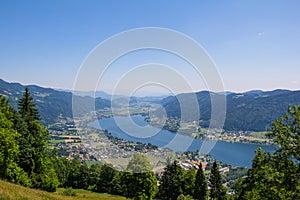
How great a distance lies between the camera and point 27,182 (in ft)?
73.0

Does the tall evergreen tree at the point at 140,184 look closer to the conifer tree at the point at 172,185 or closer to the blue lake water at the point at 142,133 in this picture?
the blue lake water at the point at 142,133

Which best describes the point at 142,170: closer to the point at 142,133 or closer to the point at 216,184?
the point at 142,133

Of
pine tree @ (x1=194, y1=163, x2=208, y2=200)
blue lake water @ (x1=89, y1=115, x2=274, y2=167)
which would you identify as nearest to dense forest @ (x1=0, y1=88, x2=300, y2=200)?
pine tree @ (x1=194, y1=163, x2=208, y2=200)

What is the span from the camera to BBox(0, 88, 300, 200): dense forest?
12.3 m

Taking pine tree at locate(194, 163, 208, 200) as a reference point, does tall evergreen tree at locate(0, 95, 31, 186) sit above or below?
above

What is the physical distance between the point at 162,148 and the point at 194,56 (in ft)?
16.7

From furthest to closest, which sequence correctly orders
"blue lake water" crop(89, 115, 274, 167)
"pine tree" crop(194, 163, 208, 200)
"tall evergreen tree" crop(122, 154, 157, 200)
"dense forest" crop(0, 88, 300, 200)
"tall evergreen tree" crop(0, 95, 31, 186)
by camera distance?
"pine tree" crop(194, 163, 208, 200) < "tall evergreen tree" crop(122, 154, 157, 200) < "tall evergreen tree" crop(0, 95, 31, 186) < "dense forest" crop(0, 88, 300, 200) < "blue lake water" crop(89, 115, 274, 167)

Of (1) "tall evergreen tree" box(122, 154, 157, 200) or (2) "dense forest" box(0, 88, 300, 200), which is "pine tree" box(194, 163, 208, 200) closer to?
(2) "dense forest" box(0, 88, 300, 200)

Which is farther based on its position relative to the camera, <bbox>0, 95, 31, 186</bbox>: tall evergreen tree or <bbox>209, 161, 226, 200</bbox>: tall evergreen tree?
<bbox>209, 161, 226, 200</bbox>: tall evergreen tree

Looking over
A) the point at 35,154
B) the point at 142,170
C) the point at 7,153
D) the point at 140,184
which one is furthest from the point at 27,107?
the point at 142,170

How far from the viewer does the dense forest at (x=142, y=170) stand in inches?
484

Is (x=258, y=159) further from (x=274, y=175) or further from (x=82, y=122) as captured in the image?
(x=82, y=122)

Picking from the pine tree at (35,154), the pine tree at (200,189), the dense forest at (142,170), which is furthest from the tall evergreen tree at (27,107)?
the pine tree at (200,189)

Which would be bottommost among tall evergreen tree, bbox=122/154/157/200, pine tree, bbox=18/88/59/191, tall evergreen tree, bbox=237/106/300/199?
tall evergreen tree, bbox=122/154/157/200
